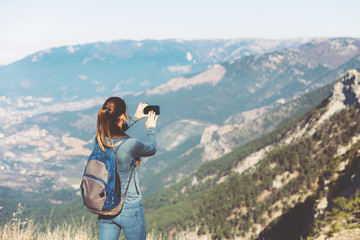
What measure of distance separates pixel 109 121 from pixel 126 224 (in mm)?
2541

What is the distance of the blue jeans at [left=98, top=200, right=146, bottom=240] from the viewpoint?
7016 millimetres

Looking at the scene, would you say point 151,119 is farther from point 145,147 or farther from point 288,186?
point 288,186

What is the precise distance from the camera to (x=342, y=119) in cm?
8300

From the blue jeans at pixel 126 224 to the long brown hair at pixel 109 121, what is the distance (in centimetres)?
169

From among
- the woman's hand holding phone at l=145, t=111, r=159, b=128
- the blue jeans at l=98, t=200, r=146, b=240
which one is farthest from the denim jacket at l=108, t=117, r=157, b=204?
the woman's hand holding phone at l=145, t=111, r=159, b=128

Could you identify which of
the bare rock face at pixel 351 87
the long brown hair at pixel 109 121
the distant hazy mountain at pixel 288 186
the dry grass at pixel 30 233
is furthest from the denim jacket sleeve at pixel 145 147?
the bare rock face at pixel 351 87

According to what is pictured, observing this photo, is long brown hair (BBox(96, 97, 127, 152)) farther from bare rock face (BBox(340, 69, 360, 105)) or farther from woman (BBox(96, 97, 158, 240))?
bare rock face (BBox(340, 69, 360, 105))

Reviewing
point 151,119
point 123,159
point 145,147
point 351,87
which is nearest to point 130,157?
point 123,159

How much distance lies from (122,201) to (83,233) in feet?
12.5

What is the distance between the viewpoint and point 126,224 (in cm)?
704

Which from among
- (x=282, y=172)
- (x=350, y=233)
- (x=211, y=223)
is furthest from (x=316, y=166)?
(x=350, y=233)

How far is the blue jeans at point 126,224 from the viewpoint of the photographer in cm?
702

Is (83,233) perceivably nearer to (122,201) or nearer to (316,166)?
(122,201)

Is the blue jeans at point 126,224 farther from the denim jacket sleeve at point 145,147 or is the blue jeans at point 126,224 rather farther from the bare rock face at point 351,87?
the bare rock face at point 351,87
